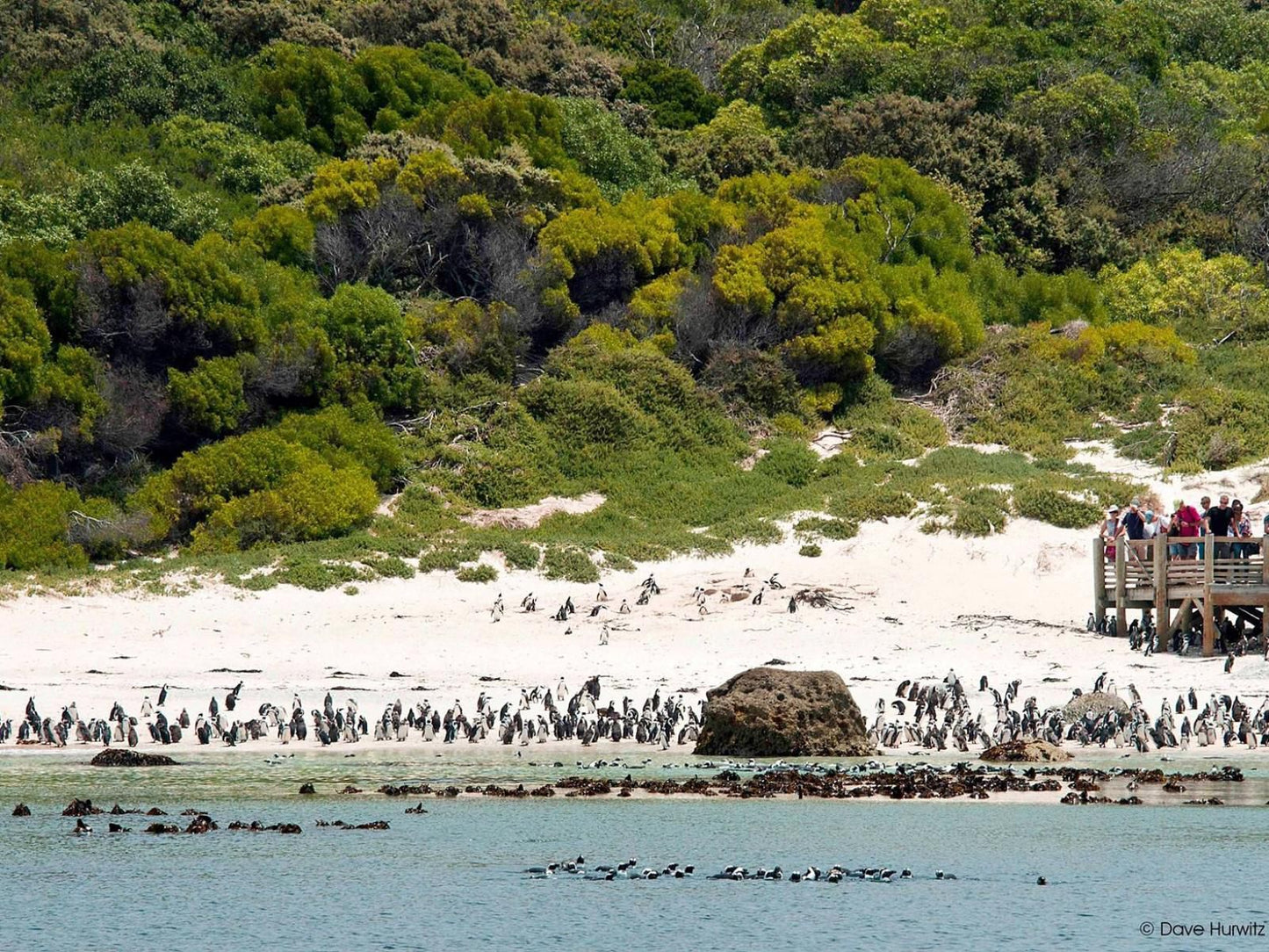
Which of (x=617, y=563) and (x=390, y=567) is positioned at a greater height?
(x=617, y=563)

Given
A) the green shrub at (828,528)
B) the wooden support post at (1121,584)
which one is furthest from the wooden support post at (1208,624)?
the green shrub at (828,528)

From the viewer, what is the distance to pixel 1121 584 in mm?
26938

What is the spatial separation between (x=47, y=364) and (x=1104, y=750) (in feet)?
69.8

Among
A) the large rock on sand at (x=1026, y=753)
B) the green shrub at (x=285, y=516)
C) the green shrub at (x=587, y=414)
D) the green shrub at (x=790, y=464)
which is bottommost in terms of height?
the large rock on sand at (x=1026, y=753)

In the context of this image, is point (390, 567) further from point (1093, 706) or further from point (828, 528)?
point (1093, 706)

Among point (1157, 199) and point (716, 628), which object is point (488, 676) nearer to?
point (716, 628)

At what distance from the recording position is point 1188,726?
72.1 feet

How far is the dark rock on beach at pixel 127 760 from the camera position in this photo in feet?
69.1

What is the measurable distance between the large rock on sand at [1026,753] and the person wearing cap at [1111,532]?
6683mm

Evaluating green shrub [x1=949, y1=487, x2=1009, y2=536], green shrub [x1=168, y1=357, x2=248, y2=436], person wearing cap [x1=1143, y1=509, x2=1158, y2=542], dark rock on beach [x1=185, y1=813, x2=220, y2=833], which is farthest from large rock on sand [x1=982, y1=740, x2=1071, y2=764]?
green shrub [x1=168, y1=357, x2=248, y2=436]

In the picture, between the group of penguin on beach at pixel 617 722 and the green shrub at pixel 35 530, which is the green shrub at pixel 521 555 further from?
the group of penguin on beach at pixel 617 722

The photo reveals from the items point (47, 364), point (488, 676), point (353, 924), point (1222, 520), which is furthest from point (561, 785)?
point (47, 364)

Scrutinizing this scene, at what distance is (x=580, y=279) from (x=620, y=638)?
18304 mm

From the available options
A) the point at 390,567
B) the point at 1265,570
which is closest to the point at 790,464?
the point at 390,567
